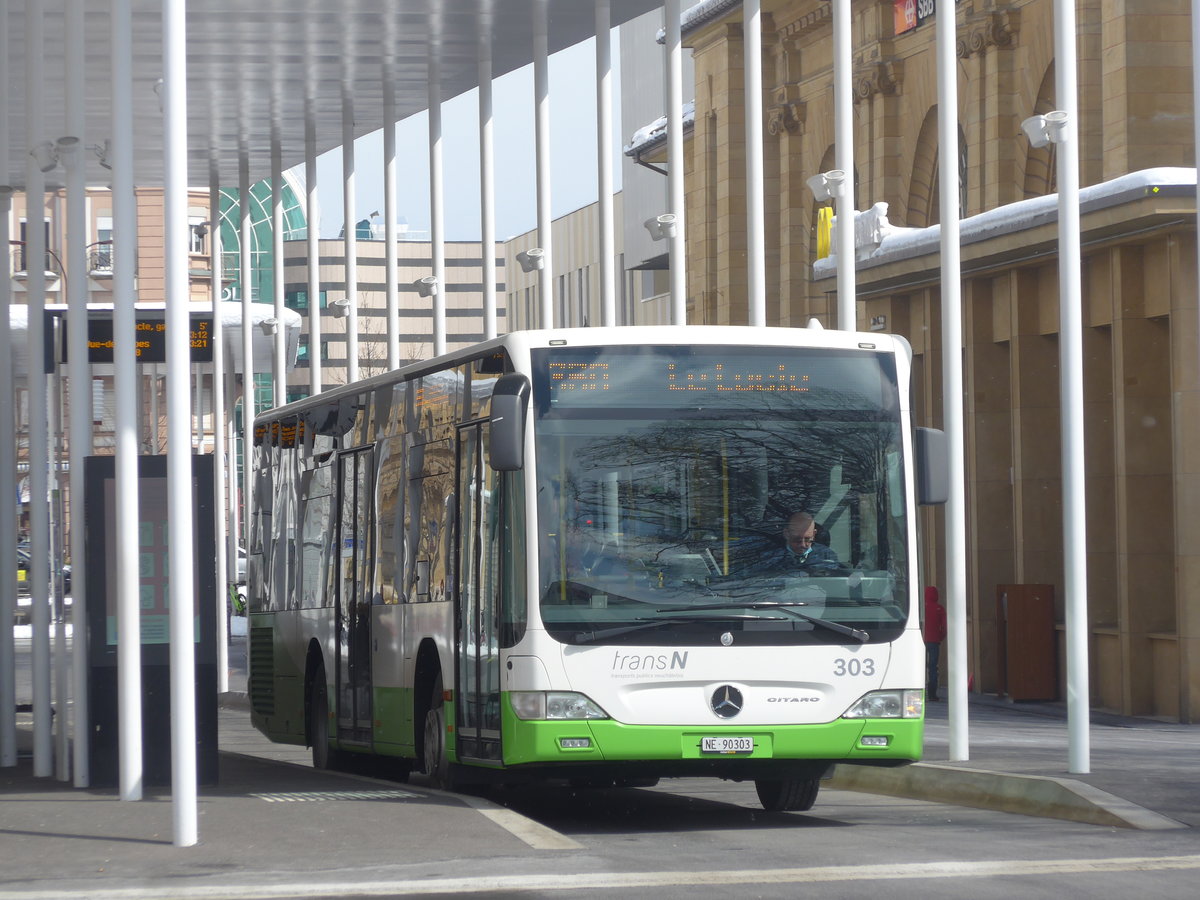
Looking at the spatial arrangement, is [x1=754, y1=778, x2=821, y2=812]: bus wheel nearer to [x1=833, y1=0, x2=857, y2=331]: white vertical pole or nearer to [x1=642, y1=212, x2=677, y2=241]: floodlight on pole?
[x1=833, y1=0, x2=857, y2=331]: white vertical pole

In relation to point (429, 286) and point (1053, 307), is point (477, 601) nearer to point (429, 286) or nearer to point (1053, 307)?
point (429, 286)

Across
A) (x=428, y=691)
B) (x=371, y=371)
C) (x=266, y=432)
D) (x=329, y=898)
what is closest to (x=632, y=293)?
(x=371, y=371)

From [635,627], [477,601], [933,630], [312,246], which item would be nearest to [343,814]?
[477,601]

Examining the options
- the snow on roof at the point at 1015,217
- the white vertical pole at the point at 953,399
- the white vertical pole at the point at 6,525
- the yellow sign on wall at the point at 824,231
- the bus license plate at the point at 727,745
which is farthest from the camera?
the yellow sign on wall at the point at 824,231

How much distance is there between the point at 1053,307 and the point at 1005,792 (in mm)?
14164

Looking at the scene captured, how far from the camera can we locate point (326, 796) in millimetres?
14094

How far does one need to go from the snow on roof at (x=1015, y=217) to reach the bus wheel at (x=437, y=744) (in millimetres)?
8939

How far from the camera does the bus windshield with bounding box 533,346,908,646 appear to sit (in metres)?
12.8

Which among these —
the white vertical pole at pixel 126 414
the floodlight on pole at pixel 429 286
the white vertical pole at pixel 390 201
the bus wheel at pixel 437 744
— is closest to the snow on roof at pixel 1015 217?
the floodlight on pole at pixel 429 286

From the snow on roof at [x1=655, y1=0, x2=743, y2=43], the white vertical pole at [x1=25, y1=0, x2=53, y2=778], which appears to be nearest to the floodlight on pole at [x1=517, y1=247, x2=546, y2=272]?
the white vertical pole at [x1=25, y1=0, x2=53, y2=778]

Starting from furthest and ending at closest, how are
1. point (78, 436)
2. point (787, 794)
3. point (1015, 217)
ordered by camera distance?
Answer: 1. point (1015, 217)
2. point (78, 436)
3. point (787, 794)

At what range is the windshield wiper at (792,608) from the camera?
12.9 meters

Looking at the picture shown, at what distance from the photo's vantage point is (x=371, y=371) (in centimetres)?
8631

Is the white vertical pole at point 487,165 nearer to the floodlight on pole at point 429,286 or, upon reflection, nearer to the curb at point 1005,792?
the floodlight on pole at point 429,286
